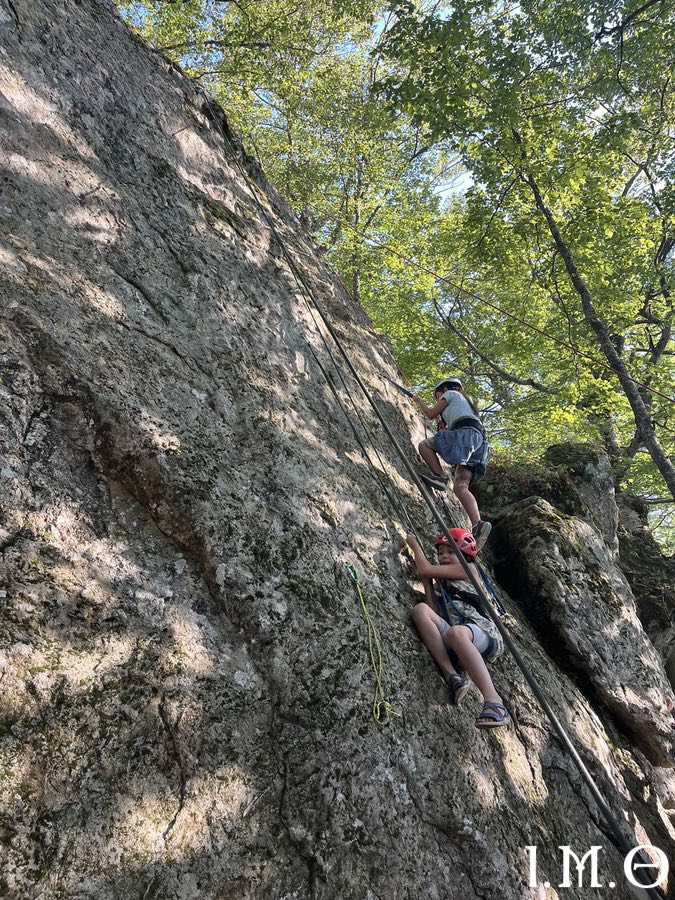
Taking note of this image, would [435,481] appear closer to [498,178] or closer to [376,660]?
[376,660]

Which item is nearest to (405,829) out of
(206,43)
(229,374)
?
(229,374)

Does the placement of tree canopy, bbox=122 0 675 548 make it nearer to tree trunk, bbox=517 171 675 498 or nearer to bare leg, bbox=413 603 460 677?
tree trunk, bbox=517 171 675 498

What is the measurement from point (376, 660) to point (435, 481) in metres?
3.40

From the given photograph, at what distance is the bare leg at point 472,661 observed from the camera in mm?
3740

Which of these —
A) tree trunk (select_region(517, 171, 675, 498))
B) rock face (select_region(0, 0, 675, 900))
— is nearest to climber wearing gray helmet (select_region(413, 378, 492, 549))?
rock face (select_region(0, 0, 675, 900))

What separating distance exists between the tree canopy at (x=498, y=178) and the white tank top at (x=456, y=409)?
194 cm

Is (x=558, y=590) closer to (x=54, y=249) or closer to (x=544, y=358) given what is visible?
(x=54, y=249)

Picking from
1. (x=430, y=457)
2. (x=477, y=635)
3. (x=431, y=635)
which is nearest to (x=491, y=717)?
(x=477, y=635)

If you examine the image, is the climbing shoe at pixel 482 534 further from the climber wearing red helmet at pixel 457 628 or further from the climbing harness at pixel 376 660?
the climbing harness at pixel 376 660

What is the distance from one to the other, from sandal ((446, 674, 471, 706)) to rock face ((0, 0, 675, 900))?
0.11 m

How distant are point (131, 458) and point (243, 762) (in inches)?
79.3

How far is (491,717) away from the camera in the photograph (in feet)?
11.9

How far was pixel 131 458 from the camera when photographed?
331 cm

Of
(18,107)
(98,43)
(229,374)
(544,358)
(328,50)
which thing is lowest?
(229,374)
